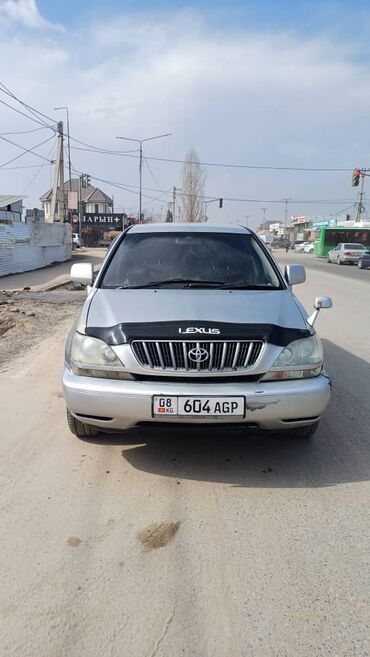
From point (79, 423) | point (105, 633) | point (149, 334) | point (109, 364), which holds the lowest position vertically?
point (105, 633)

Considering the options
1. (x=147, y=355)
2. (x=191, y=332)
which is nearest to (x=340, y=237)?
(x=191, y=332)

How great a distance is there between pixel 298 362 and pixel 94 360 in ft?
4.35

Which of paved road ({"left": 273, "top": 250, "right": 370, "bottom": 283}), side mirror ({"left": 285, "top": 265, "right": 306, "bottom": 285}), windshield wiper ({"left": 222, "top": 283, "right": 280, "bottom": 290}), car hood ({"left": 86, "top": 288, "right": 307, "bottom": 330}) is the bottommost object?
paved road ({"left": 273, "top": 250, "right": 370, "bottom": 283})

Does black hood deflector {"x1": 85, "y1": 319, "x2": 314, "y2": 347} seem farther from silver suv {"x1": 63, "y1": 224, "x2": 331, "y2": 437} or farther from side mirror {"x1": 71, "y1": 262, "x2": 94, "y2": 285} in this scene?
side mirror {"x1": 71, "y1": 262, "x2": 94, "y2": 285}

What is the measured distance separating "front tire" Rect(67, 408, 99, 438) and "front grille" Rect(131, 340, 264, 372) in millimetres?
826

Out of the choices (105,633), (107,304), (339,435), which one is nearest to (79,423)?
(107,304)

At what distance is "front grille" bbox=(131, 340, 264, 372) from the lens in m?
3.21

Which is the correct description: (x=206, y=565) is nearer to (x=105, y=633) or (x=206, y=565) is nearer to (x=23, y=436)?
(x=105, y=633)

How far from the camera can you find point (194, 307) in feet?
11.8

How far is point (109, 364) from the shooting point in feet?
10.9

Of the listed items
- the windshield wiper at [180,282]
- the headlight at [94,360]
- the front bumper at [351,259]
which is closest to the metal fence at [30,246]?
the windshield wiper at [180,282]

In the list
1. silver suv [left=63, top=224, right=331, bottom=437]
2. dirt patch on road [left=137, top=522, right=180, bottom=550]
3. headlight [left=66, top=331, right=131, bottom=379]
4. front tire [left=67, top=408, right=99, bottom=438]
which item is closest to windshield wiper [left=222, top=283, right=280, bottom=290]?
silver suv [left=63, top=224, right=331, bottom=437]

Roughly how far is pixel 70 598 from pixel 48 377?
3.61 metres

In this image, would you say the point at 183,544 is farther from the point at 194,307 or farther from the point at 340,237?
the point at 340,237
